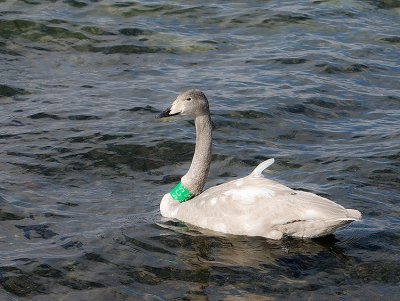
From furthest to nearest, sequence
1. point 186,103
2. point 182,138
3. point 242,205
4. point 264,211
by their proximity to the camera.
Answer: point 182,138 < point 186,103 < point 242,205 < point 264,211

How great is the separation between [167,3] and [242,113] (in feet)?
17.6

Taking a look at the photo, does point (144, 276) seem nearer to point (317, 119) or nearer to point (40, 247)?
point (40, 247)

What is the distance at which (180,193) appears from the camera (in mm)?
10461

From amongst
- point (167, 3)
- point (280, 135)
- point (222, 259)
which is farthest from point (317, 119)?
point (167, 3)

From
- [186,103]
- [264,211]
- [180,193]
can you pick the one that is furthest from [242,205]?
[186,103]

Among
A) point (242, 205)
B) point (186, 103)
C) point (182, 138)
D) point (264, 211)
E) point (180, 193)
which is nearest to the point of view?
point (264, 211)

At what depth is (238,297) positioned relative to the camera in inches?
331

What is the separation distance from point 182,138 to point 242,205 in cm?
304

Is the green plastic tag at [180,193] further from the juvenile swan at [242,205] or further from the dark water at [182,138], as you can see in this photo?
the dark water at [182,138]

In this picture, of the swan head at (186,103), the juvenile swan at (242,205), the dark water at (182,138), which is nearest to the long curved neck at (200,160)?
the juvenile swan at (242,205)

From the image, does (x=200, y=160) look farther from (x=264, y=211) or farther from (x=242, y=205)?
(x=264, y=211)

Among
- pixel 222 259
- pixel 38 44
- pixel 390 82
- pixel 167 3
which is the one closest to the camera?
pixel 222 259

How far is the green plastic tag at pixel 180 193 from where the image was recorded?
34.2 ft

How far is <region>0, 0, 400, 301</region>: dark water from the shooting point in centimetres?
884
